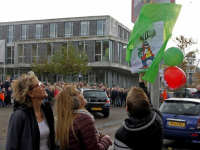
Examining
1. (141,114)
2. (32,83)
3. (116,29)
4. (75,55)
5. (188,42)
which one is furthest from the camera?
(116,29)

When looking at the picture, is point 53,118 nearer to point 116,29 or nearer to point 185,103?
point 185,103

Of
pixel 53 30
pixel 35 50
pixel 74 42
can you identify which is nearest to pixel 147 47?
pixel 74 42

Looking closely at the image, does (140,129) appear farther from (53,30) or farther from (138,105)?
(53,30)

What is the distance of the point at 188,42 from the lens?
26734mm

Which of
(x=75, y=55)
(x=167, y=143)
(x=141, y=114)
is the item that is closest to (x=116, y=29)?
(x=75, y=55)

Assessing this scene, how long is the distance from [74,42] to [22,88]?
3552 cm

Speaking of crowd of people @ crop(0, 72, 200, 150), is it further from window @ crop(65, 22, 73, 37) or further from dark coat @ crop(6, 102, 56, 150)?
window @ crop(65, 22, 73, 37)

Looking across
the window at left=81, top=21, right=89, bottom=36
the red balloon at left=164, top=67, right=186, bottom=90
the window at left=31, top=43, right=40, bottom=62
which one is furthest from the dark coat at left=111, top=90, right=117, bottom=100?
the window at left=31, top=43, right=40, bottom=62

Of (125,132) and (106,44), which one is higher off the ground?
(106,44)

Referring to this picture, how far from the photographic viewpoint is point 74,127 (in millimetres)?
2713

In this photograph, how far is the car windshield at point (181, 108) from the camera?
7.32 metres

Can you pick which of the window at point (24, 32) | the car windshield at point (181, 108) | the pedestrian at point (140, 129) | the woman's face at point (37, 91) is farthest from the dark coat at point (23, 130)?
the window at point (24, 32)

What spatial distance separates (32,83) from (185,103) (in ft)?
19.8

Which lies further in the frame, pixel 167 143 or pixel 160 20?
pixel 167 143
